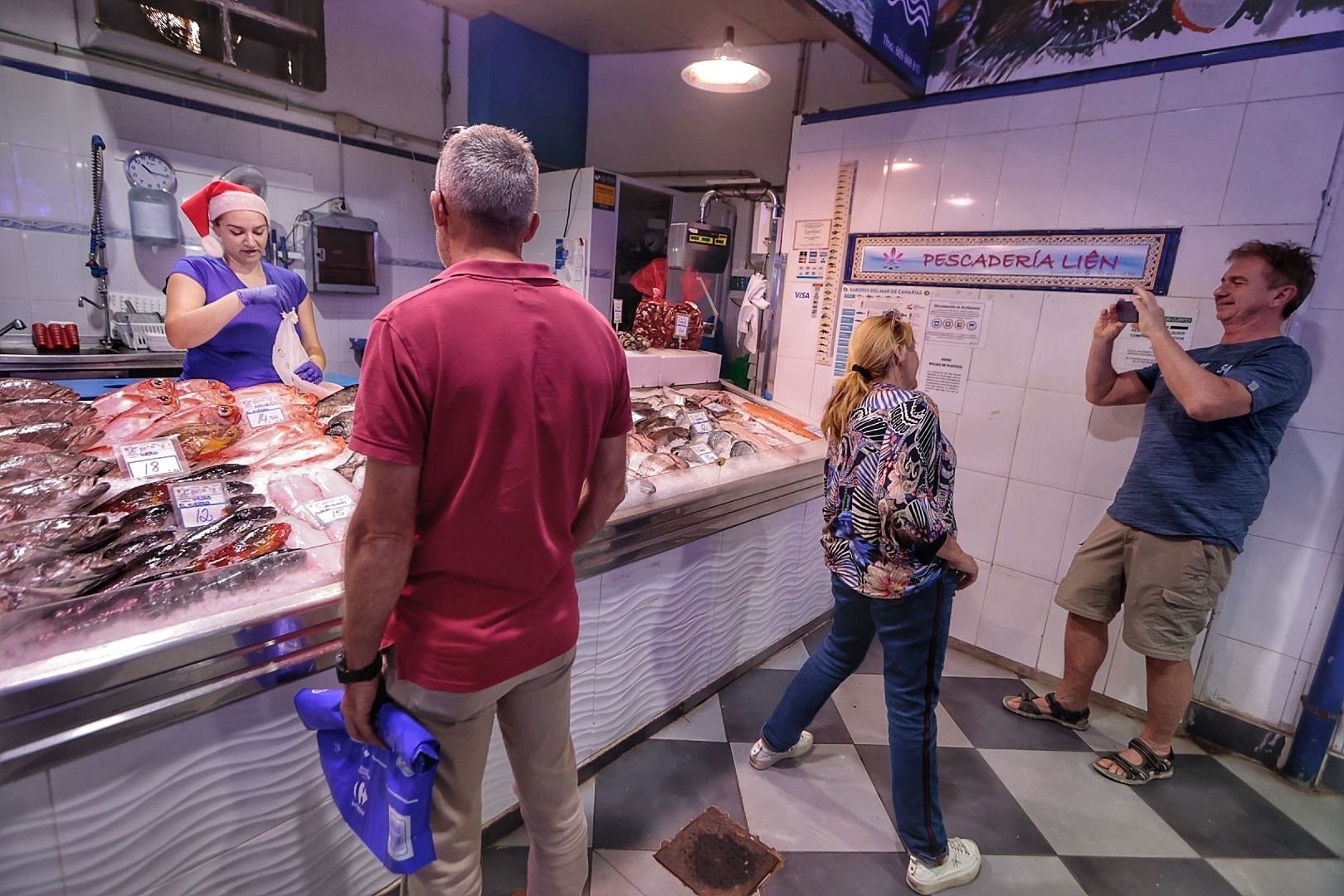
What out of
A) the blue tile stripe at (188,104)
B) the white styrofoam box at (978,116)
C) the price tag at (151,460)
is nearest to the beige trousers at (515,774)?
the price tag at (151,460)

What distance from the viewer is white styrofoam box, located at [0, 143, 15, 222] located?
391 centimetres

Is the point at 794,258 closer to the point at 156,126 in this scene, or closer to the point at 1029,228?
the point at 1029,228

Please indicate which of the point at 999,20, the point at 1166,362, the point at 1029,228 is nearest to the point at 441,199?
the point at 1166,362

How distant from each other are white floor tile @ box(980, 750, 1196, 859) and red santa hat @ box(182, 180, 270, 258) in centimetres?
358

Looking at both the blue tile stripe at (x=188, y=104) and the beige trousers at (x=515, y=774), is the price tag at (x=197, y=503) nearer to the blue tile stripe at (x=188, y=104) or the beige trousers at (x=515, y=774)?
the beige trousers at (x=515, y=774)

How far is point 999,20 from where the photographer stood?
3061mm

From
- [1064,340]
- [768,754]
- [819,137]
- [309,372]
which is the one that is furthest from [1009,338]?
[309,372]

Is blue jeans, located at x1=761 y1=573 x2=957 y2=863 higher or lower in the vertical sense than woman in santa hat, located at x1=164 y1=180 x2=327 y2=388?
lower

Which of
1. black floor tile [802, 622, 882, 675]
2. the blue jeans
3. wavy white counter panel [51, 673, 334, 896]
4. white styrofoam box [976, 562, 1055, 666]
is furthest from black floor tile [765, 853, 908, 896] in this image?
white styrofoam box [976, 562, 1055, 666]

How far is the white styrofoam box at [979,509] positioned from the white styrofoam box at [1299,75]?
181 centimetres

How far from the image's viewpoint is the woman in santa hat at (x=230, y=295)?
2.36 meters

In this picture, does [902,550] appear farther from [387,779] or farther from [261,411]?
[261,411]

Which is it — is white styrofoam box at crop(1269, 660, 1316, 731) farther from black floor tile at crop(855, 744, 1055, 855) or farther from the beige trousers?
the beige trousers

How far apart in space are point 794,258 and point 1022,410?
1563 mm
